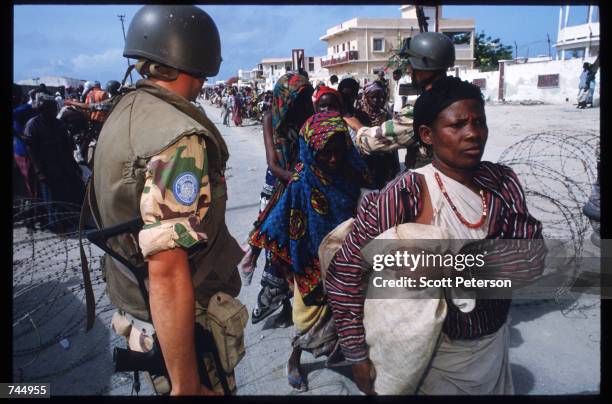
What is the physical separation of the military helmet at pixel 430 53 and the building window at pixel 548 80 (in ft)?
82.5

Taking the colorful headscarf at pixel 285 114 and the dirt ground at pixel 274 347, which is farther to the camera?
the colorful headscarf at pixel 285 114

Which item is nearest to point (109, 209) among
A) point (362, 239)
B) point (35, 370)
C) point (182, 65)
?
point (182, 65)

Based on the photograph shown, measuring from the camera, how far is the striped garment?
5.06 ft

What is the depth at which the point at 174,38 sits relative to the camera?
4.69 feet

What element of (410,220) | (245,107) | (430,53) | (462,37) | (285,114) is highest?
(462,37)

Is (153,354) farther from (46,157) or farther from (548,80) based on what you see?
(548,80)

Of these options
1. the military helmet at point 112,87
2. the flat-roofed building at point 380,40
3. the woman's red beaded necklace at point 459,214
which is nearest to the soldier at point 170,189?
the woman's red beaded necklace at point 459,214

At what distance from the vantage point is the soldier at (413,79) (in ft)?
8.12

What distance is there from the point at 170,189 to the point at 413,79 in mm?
2353

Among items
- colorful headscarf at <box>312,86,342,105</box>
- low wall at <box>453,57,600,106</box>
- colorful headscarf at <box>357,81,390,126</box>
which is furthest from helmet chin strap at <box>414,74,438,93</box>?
low wall at <box>453,57,600,106</box>

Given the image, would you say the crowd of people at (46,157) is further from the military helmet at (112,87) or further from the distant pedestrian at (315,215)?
the distant pedestrian at (315,215)

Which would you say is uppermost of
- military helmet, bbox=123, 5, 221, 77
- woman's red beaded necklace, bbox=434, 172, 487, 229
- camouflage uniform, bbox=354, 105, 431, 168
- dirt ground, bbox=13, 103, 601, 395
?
military helmet, bbox=123, 5, 221, 77

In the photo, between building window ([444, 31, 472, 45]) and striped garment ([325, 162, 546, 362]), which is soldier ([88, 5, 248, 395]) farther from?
building window ([444, 31, 472, 45])

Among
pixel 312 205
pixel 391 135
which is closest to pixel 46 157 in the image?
pixel 312 205
